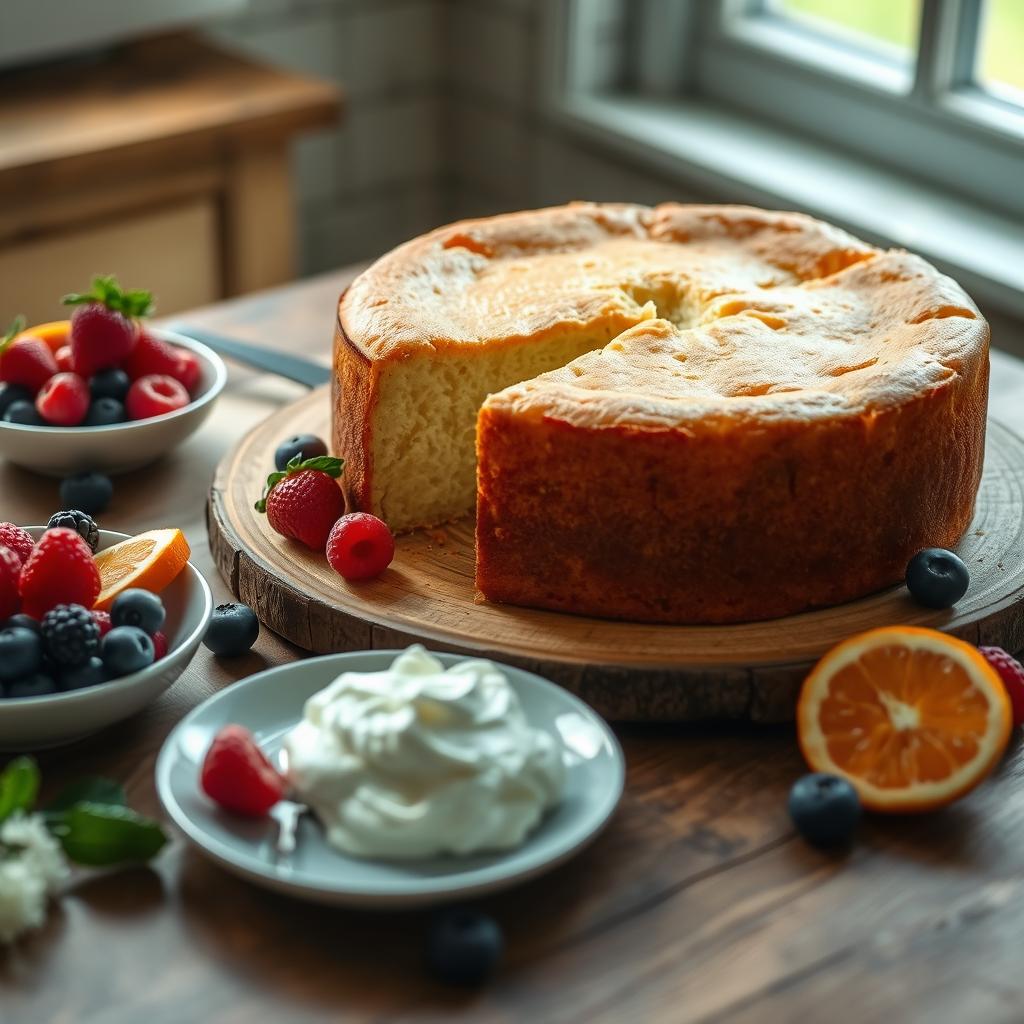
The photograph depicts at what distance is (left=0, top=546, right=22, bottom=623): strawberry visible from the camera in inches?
77.3

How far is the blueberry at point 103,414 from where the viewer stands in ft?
8.63

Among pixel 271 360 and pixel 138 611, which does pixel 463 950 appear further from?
pixel 271 360

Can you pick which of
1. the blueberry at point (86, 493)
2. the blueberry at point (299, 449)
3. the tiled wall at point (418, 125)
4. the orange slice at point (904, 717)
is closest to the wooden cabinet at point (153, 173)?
the tiled wall at point (418, 125)

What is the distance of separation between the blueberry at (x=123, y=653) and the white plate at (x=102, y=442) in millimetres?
778

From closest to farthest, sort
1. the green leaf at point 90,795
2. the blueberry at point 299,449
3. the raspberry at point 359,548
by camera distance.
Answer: the green leaf at point 90,795, the raspberry at point 359,548, the blueberry at point 299,449

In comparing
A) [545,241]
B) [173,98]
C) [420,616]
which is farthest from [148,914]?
[173,98]

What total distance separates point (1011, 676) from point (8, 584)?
1.34 m

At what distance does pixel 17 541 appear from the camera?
2074mm

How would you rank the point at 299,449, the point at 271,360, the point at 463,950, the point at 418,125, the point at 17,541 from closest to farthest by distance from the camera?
the point at 463,950
the point at 17,541
the point at 299,449
the point at 271,360
the point at 418,125

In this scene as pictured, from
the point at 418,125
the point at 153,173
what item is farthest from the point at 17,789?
the point at 418,125

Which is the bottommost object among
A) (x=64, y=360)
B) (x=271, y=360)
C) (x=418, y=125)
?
(x=418, y=125)

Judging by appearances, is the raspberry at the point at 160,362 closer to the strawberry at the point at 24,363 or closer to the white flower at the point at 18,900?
the strawberry at the point at 24,363

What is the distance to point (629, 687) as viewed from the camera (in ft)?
6.57

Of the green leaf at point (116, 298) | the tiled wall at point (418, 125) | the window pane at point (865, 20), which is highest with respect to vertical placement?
the window pane at point (865, 20)
